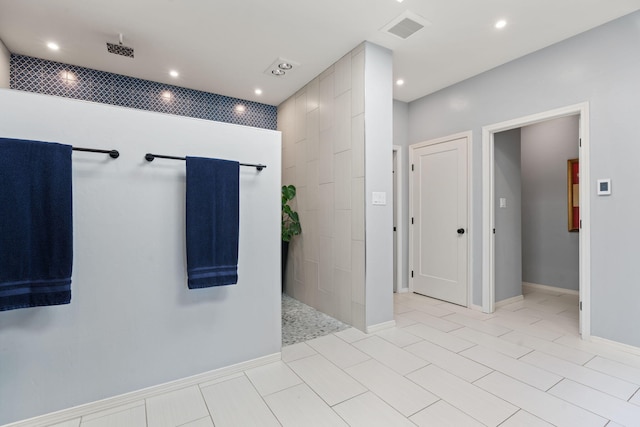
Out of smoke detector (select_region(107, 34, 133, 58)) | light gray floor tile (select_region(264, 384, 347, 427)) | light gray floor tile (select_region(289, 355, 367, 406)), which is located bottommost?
light gray floor tile (select_region(289, 355, 367, 406))

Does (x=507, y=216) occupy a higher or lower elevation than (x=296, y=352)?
higher

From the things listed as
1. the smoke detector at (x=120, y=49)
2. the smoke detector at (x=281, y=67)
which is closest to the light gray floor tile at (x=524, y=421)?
the smoke detector at (x=281, y=67)

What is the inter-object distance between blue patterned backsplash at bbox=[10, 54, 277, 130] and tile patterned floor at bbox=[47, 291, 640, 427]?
3460mm

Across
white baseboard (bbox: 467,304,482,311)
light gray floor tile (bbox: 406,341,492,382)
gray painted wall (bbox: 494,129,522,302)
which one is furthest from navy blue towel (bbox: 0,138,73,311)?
gray painted wall (bbox: 494,129,522,302)

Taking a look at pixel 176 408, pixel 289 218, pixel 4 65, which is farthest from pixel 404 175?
pixel 4 65

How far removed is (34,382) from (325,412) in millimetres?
1640

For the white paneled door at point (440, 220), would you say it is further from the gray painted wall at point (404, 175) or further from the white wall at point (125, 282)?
the white wall at point (125, 282)

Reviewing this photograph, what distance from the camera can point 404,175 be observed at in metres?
4.68

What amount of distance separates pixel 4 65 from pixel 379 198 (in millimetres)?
4064

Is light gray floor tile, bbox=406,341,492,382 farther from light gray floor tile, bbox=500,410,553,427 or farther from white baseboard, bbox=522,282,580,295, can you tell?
white baseboard, bbox=522,282,580,295

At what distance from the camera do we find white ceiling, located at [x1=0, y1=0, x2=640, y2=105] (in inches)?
101

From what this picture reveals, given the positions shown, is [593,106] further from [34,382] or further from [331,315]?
[34,382]

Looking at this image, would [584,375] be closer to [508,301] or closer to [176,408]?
[508,301]

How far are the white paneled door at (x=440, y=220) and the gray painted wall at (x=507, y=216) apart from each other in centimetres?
42
